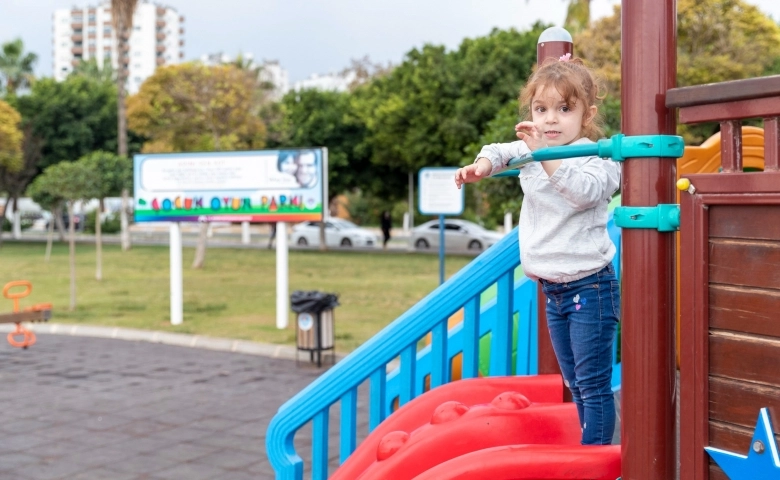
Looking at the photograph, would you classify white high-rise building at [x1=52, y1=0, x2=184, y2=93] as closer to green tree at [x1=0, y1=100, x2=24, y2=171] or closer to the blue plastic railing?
green tree at [x1=0, y1=100, x2=24, y2=171]

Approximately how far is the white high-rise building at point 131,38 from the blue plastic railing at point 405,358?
126187mm

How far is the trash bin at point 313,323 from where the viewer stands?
789 centimetres

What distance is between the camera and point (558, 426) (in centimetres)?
252

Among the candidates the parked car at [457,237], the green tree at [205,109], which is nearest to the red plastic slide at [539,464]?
the green tree at [205,109]

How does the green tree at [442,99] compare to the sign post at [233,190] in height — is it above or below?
above

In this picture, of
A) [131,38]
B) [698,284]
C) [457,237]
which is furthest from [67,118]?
[131,38]

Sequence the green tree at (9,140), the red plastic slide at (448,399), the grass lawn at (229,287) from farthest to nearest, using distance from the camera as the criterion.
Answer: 1. the green tree at (9,140)
2. the grass lawn at (229,287)
3. the red plastic slide at (448,399)

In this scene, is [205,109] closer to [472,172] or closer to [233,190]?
[233,190]

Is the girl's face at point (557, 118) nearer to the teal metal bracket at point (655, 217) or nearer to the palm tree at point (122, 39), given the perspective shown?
the teal metal bracket at point (655, 217)

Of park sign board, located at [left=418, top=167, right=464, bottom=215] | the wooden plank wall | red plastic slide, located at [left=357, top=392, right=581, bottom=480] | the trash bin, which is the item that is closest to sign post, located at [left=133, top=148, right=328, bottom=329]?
park sign board, located at [left=418, top=167, right=464, bottom=215]

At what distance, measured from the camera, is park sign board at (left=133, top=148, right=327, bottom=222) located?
1048 cm

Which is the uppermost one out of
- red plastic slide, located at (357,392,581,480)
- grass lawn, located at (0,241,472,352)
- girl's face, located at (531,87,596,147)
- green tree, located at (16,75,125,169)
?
green tree, located at (16,75,125,169)

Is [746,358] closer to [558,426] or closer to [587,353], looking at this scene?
[587,353]

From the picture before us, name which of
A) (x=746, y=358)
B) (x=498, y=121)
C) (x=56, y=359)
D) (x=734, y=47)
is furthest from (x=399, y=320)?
(x=734, y=47)
